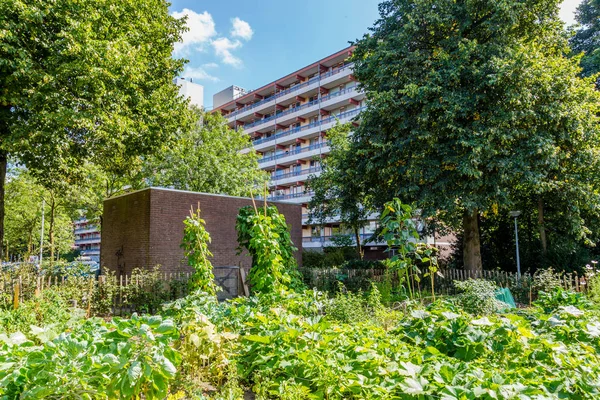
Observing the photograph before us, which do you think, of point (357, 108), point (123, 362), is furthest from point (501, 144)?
point (357, 108)

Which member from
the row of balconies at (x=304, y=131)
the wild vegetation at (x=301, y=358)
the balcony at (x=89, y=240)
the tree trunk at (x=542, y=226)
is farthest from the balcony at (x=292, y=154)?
the balcony at (x=89, y=240)

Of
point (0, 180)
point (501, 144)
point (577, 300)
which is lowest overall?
point (577, 300)

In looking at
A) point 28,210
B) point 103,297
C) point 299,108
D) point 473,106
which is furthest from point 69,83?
point 299,108

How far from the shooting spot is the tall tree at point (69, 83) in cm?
1166

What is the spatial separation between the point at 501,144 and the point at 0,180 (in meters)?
17.9

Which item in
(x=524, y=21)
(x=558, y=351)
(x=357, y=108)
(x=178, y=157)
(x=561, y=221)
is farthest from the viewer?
(x=357, y=108)

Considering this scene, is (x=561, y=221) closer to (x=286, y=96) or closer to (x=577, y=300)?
(x=577, y=300)

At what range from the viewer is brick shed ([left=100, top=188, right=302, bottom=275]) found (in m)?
15.3

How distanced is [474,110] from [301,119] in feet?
124

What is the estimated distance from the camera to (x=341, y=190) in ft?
63.0

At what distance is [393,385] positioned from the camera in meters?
2.59

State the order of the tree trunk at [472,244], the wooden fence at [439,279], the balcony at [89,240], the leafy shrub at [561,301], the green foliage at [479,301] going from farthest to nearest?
the balcony at [89,240]
the tree trunk at [472,244]
the wooden fence at [439,279]
the green foliage at [479,301]
the leafy shrub at [561,301]

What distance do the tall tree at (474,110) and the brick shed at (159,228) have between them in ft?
19.8

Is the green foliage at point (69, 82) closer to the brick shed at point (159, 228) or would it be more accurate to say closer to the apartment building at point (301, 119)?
the brick shed at point (159, 228)
